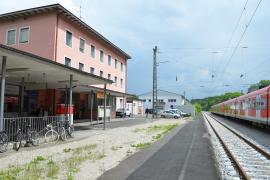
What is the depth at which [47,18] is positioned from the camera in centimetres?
2933

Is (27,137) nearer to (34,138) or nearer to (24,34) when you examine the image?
(34,138)

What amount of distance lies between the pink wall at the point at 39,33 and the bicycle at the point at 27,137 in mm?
16075

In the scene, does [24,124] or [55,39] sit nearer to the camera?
[24,124]

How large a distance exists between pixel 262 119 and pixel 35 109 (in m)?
18.1

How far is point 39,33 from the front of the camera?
29.6 meters

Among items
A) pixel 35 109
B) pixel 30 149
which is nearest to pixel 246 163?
pixel 30 149

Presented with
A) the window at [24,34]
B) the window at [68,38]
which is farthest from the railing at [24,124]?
the window at [24,34]

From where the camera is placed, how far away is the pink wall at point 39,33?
93.9 ft

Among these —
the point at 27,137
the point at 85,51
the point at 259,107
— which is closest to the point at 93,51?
the point at 85,51

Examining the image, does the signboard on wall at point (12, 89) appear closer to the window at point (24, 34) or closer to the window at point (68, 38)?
the window at point (24, 34)

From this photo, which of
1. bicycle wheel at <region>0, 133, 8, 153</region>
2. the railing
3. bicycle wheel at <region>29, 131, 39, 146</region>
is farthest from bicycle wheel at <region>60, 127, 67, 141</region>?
bicycle wheel at <region>0, 133, 8, 153</region>

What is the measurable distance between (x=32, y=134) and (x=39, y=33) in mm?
18726

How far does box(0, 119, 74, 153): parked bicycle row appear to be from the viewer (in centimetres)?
1132

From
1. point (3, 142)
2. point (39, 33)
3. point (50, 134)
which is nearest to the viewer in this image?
point (3, 142)
